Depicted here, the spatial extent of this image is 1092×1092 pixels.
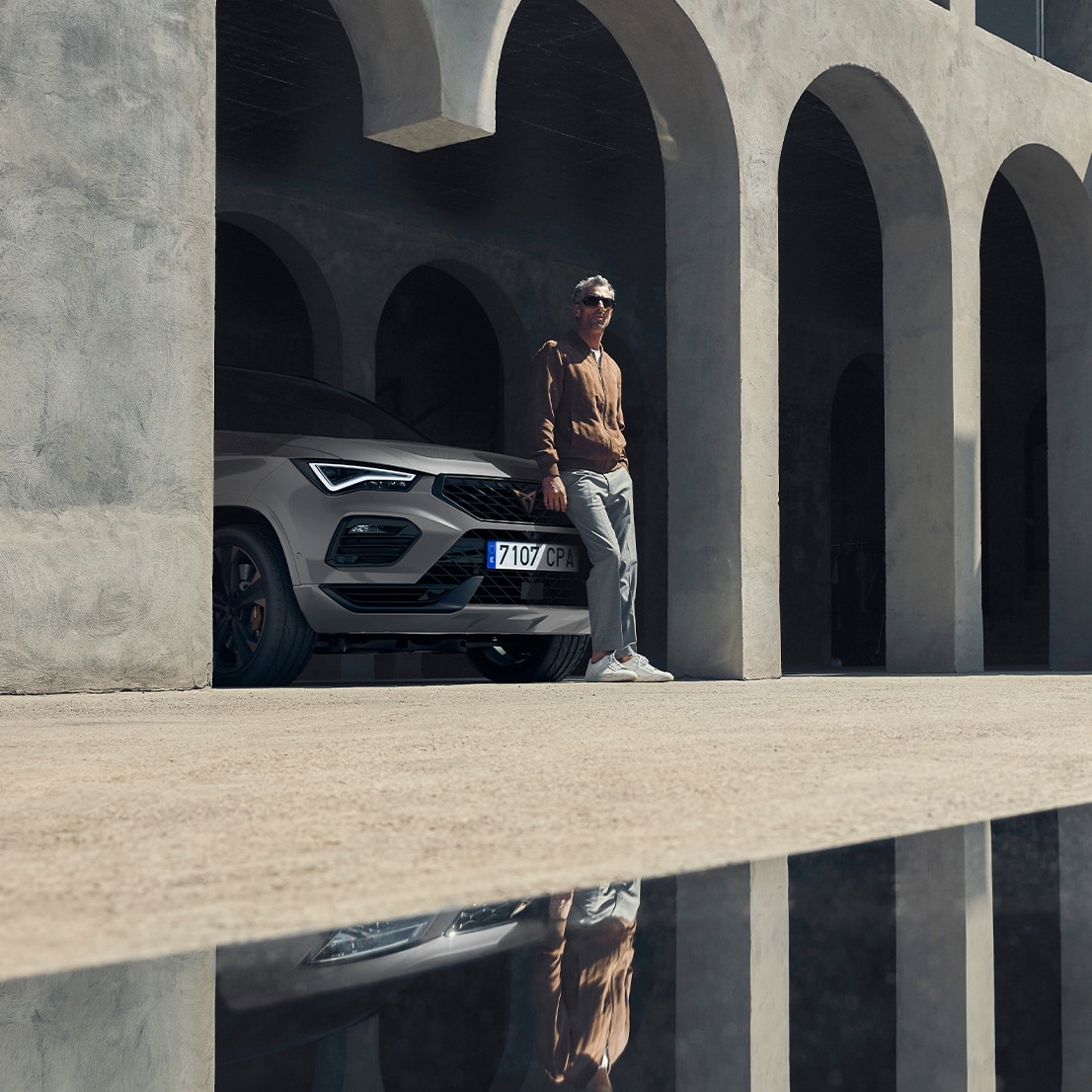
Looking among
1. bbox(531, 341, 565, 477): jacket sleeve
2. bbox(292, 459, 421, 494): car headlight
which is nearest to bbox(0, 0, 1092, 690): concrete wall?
bbox(292, 459, 421, 494): car headlight

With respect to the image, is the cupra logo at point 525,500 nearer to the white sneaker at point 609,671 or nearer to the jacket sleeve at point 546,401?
the jacket sleeve at point 546,401

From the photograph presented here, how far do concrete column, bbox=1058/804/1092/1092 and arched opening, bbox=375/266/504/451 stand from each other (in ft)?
49.2

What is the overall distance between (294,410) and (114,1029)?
21.8 ft

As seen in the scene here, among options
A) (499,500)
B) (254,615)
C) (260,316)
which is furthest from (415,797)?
(260,316)

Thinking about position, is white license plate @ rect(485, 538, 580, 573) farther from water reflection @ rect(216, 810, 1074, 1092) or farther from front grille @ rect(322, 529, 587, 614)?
water reflection @ rect(216, 810, 1074, 1092)

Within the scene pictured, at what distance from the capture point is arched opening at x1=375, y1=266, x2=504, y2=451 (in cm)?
1752

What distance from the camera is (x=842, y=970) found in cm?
161

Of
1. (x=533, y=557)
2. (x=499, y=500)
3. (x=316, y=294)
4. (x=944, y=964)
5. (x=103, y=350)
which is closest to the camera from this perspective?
(x=944, y=964)

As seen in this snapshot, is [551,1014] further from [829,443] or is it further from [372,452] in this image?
[829,443]

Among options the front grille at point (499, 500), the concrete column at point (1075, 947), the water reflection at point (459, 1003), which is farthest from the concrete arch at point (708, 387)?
the water reflection at point (459, 1003)

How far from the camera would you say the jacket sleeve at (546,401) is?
24.7 ft

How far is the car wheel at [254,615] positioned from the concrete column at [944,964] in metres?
4.43

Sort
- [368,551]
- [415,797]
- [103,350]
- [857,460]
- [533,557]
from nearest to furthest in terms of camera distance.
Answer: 1. [415,797]
2. [103,350]
3. [368,551]
4. [533,557]
5. [857,460]

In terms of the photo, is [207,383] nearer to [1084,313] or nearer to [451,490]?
[451,490]
